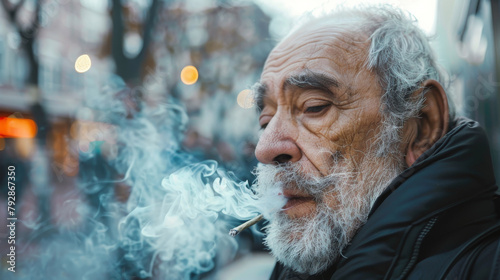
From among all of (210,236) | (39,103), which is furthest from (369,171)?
(39,103)

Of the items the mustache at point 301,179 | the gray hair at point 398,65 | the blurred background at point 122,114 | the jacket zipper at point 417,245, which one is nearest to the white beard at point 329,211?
the mustache at point 301,179

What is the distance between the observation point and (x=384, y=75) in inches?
64.6

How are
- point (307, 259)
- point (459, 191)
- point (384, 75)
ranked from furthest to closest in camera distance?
point (384, 75), point (307, 259), point (459, 191)

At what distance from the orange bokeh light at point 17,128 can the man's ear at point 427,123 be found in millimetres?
2718

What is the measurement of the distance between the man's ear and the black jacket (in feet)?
0.76

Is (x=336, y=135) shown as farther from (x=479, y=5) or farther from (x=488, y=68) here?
(x=479, y=5)

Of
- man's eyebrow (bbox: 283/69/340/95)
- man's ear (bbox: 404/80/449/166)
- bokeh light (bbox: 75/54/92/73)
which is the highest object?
man's eyebrow (bbox: 283/69/340/95)

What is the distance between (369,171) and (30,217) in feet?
7.76

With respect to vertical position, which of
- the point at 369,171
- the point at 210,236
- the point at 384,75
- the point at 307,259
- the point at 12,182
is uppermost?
the point at 384,75

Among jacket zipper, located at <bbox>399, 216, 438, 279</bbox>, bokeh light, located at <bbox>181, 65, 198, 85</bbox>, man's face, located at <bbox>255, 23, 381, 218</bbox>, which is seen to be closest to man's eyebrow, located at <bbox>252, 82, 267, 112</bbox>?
man's face, located at <bbox>255, 23, 381, 218</bbox>

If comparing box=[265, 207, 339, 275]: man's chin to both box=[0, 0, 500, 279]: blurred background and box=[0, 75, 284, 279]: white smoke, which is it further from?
Answer: box=[0, 0, 500, 279]: blurred background

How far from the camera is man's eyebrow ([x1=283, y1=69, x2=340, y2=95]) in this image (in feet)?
5.31

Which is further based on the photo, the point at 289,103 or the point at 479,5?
the point at 479,5

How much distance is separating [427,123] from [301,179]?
0.63 metres
